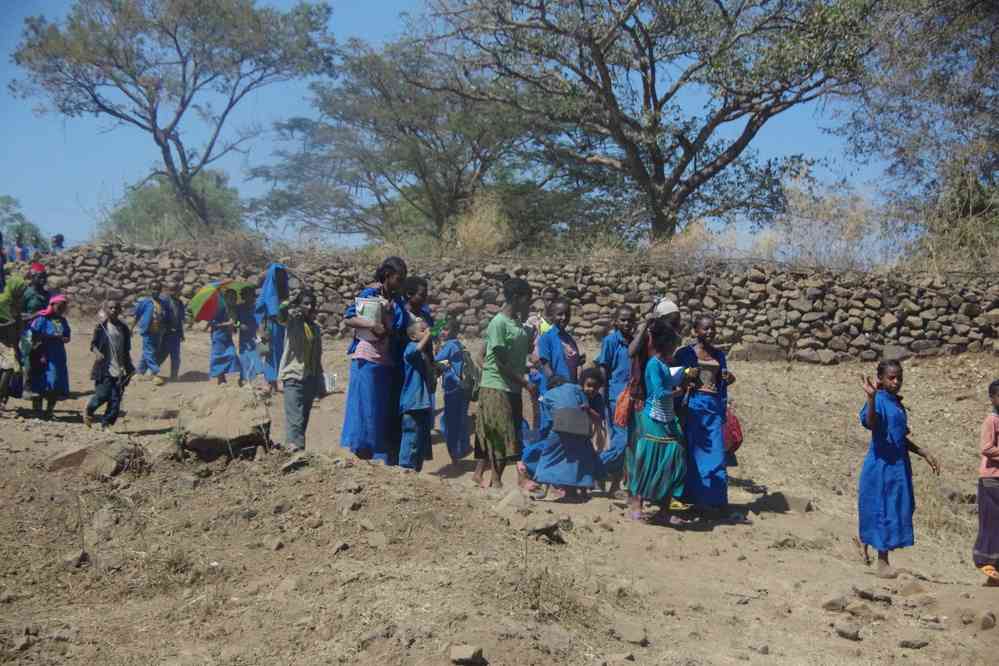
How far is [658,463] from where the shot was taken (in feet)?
23.9

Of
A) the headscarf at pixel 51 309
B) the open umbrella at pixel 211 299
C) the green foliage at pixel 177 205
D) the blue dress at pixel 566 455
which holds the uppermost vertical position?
the green foliage at pixel 177 205

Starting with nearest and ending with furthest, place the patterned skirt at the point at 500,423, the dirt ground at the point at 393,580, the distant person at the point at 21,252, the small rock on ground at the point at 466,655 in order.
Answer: the small rock on ground at the point at 466,655 → the dirt ground at the point at 393,580 → the patterned skirt at the point at 500,423 → the distant person at the point at 21,252

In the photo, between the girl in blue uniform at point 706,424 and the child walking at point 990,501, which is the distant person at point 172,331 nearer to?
the girl in blue uniform at point 706,424

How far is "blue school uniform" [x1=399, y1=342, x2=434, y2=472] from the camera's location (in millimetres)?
6953

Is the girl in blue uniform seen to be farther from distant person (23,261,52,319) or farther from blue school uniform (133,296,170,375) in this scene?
blue school uniform (133,296,170,375)

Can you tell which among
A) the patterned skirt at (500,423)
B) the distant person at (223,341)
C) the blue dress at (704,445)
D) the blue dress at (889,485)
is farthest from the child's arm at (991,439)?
the distant person at (223,341)

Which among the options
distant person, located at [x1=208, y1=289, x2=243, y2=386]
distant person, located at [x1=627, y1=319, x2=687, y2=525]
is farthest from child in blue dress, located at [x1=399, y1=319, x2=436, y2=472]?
distant person, located at [x1=208, y1=289, x2=243, y2=386]

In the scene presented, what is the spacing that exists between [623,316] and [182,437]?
369 cm

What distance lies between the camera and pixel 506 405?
7672 millimetres

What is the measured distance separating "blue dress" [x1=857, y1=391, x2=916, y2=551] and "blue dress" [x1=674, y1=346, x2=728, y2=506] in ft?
3.91

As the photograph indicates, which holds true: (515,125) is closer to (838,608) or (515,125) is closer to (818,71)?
(818,71)

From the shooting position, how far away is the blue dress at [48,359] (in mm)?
10758

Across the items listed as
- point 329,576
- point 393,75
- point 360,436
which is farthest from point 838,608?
point 393,75

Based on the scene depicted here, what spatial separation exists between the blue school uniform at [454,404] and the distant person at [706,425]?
2.49 meters
